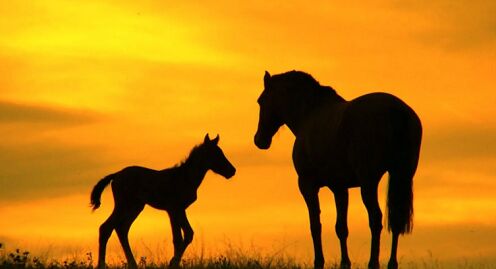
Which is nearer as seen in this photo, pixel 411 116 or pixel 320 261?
pixel 411 116

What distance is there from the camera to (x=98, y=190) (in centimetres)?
1722

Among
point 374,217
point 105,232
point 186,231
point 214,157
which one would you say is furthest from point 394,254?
point 105,232

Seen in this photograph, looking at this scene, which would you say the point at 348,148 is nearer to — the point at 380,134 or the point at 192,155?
the point at 380,134

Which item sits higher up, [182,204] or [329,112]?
[329,112]

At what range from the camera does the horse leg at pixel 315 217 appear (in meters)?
13.9

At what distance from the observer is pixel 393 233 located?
12617 millimetres

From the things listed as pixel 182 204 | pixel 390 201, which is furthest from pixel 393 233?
pixel 182 204

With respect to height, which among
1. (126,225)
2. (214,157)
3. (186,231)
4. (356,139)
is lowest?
(186,231)

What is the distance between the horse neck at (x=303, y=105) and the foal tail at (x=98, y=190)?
3999 mm

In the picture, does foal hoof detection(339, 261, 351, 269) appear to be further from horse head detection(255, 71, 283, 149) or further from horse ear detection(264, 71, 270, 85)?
horse ear detection(264, 71, 270, 85)

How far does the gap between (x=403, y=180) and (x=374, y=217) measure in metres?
0.69

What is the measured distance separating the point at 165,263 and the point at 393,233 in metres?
3.72

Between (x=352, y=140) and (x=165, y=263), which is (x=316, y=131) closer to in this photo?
(x=352, y=140)

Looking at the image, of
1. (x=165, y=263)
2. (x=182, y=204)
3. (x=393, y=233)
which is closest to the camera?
(x=393, y=233)
